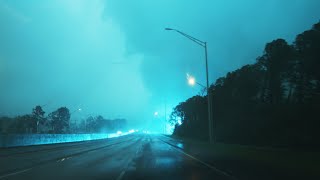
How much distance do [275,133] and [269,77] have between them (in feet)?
68.6

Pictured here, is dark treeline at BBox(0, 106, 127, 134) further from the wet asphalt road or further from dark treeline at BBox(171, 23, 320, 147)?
the wet asphalt road

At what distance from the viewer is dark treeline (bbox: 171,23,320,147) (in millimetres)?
46188

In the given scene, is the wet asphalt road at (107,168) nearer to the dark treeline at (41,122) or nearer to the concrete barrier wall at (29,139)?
the concrete barrier wall at (29,139)

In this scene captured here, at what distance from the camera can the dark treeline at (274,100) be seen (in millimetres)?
46188

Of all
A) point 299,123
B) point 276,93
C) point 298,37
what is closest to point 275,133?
point 299,123

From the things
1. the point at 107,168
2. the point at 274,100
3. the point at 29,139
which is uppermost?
the point at 274,100

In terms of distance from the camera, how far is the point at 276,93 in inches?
2630

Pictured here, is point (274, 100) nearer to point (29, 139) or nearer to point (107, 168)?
point (29, 139)

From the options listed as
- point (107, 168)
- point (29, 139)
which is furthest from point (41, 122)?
point (107, 168)

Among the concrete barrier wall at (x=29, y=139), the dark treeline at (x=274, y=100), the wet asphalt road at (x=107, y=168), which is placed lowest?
the wet asphalt road at (x=107, y=168)

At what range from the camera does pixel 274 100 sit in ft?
222

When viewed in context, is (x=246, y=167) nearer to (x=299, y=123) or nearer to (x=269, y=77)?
(x=299, y=123)

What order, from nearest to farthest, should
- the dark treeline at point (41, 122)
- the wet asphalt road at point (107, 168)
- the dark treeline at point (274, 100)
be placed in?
the wet asphalt road at point (107, 168)
the dark treeline at point (274, 100)
the dark treeline at point (41, 122)

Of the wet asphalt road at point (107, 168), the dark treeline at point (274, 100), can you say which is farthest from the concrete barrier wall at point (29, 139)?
the dark treeline at point (274, 100)
